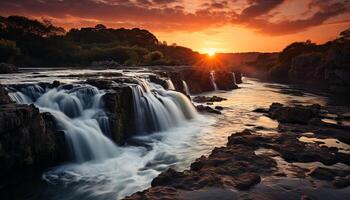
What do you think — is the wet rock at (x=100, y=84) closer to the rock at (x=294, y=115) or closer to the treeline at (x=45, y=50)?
the rock at (x=294, y=115)

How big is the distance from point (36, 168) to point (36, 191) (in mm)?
1640

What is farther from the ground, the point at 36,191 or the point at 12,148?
the point at 12,148

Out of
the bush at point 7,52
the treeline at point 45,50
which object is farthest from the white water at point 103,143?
the treeline at point 45,50

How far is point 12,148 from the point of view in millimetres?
10914

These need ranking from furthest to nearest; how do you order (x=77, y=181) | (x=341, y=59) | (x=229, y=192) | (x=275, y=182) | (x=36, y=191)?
(x=341, y=59), (x=77, y=181), (x=36, y=191), (x=275, y=182), (x=229, y=192)

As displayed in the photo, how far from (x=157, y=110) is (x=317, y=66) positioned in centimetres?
5952

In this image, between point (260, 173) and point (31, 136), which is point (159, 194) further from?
point (31, 136)

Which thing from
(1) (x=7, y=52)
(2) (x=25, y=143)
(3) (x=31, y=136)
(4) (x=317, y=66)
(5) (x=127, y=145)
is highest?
(1) (x=7, y=52)

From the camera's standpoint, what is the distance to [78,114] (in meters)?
15.8

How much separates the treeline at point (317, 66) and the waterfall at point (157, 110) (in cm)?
3426

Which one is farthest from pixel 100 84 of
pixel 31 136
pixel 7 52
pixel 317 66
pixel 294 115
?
pixel 317 66

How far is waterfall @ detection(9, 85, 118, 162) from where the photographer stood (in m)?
13.6

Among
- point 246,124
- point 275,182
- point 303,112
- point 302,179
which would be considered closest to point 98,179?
point 275,182

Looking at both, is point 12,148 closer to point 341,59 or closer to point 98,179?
point 98,179
